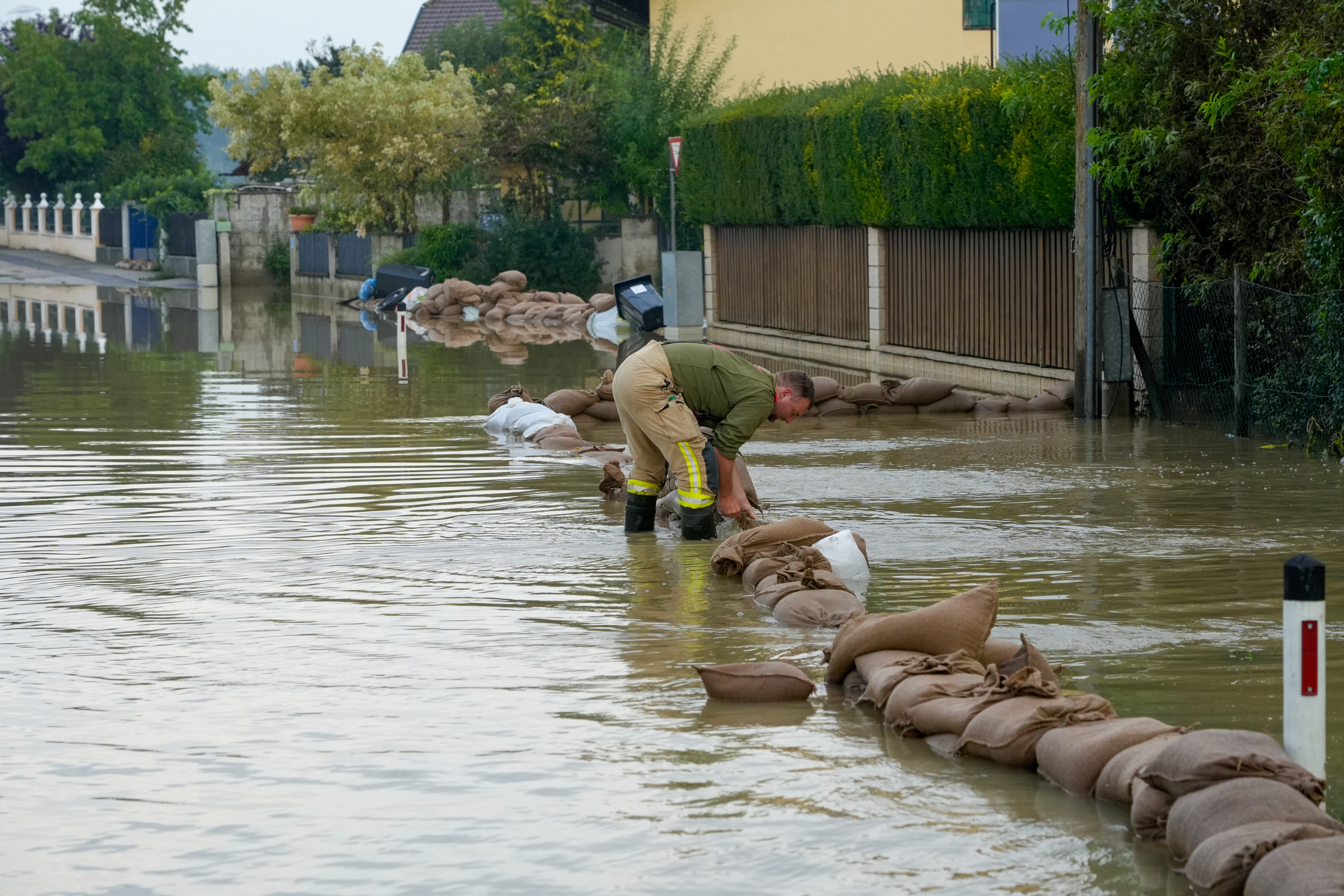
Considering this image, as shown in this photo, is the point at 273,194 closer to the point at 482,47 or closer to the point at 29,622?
the point at 482,47

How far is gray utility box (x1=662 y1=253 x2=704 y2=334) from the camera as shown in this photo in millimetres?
29250

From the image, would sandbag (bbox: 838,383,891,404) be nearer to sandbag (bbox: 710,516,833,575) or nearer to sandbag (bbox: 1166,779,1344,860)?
sandbag (bbox: 710,516,833,575)

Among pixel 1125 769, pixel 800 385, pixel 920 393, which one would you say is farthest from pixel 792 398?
pixel 920 393

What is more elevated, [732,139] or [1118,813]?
[732,139]

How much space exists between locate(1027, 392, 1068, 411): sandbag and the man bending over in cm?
713

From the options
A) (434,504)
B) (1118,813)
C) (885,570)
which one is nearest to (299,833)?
(1118,813)

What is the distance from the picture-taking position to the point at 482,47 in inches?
2776

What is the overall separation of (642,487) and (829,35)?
2638cm

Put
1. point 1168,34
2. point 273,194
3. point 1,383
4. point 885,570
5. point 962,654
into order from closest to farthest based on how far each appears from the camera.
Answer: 1. point 962,654
2. point 885,570
3. point 1168,34
4. point 1,383
5. point 273,194

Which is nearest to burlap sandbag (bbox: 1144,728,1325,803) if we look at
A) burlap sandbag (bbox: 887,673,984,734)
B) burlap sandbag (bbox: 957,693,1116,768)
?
burlap sandbag (bbox: 957,693,1116,768)

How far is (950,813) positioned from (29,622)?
4.55m

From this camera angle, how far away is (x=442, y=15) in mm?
78062

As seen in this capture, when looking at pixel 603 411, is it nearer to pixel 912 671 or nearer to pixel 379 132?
pixel 912 671

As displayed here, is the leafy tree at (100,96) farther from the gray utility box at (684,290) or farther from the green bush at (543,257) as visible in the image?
the gray utility box at (684,290)
